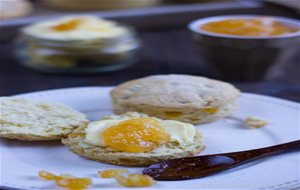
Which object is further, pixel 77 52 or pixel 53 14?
pixel 53 14

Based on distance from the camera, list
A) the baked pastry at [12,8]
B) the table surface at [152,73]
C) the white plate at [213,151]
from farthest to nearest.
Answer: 1. the baked pastry at [12,8]
2. the table surface at [152,73]
3. the white plate at [213,151]

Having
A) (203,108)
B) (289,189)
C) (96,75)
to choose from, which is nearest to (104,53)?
(96,75)

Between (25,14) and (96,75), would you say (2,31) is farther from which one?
(96,75)

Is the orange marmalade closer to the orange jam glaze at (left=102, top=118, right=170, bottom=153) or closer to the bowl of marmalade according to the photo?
the bowl of marmalade

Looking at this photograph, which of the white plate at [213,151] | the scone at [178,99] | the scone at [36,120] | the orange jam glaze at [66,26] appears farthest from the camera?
the orange jam glaze at [66,26]

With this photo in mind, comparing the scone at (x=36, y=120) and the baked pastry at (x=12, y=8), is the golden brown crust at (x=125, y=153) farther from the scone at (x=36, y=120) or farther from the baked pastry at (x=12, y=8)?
the baked pastry at (x=12, y=8)

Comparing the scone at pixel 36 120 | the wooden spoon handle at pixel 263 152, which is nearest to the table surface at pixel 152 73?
the scone at pixel 36 120

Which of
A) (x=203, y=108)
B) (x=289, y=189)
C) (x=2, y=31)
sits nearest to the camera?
(x=289, y=189)
